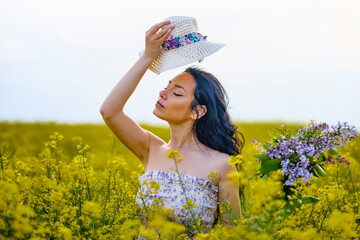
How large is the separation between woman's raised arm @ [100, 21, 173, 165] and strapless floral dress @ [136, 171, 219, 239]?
463mm

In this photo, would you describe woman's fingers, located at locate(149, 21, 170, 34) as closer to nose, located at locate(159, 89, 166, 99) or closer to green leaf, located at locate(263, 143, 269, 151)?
nose, located at locate(159, 89, 166, 99)

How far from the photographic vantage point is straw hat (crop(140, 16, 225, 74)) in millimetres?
3566

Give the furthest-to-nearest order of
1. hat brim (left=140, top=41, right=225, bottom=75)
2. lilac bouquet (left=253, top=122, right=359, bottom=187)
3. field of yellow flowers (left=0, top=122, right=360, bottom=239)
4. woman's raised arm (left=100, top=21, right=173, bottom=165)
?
hat brim (left=140, top=41, right=225, bottom=75) → woman's raised arm (left=100, top=21, right=173, bottom=165) → lilac bouquet (left=253, top=122, right=359, bottom=187) → field of yellow flowers (left=0, top=122, right=360, bottom=239)

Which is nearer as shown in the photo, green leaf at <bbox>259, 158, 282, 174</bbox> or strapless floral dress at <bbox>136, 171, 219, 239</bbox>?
green leaf at <bbox>259, 158, 282, 174</bbox>

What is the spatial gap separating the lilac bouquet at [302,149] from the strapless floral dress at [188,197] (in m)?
0.54

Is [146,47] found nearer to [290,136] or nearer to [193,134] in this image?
[193,134]

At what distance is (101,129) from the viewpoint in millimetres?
11281

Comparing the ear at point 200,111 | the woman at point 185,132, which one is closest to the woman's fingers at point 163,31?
the woman at point 185,132

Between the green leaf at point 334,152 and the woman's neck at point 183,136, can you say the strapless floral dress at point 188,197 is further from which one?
the green leaf at point 334,152

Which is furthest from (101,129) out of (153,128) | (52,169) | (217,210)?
(217,210)

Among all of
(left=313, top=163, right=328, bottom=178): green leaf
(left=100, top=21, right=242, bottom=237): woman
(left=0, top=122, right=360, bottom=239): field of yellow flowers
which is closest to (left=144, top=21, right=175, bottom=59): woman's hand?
(left=100, top=21, right=242, bottom=237): woman

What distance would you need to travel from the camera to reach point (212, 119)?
11.8ft

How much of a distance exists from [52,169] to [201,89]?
60.3 inches

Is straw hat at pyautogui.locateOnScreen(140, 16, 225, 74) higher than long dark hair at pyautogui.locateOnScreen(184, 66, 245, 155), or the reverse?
straw hat at pyautogui.locateOnScreen(140, 16, 225, 74)
